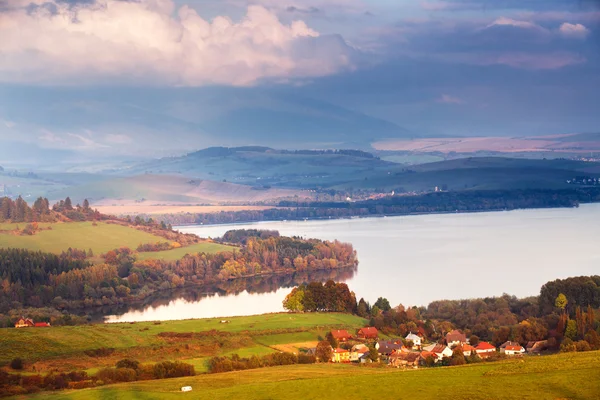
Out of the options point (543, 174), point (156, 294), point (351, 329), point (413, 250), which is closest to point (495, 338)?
point (351, 329)

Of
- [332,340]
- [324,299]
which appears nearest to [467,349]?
[332,340]

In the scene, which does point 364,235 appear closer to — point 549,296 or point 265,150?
point 549,296

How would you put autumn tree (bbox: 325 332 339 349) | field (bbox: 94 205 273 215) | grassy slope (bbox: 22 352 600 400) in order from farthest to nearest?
field (bbox: 94 205 273 215) → autumn tree (bbox: 325 332 339 349) → grassy slope (bbox: 22 352 600 400)

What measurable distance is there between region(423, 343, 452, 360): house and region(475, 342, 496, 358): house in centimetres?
73

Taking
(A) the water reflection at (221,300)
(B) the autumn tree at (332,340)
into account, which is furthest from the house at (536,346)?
(A) the water reflection at (221,300)

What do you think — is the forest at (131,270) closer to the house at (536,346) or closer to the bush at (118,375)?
the bush at (118,375)

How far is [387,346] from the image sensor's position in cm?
2458

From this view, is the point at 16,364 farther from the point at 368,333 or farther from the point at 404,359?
the point at 368,333

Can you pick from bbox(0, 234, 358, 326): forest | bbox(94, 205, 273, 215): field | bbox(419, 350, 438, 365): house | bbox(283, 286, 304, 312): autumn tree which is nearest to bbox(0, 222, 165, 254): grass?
bbox(0, 234, 358, 326): forest

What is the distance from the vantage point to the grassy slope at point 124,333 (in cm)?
2241

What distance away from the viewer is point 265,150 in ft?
631

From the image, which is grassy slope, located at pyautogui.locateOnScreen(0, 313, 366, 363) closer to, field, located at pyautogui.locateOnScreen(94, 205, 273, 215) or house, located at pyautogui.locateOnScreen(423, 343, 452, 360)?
house, located at pyautogui.locateOnScreen(423, 343, 452, 360)

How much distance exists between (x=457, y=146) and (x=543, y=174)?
59.0 m

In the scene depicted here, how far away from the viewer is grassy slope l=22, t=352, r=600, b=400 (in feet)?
41.3
